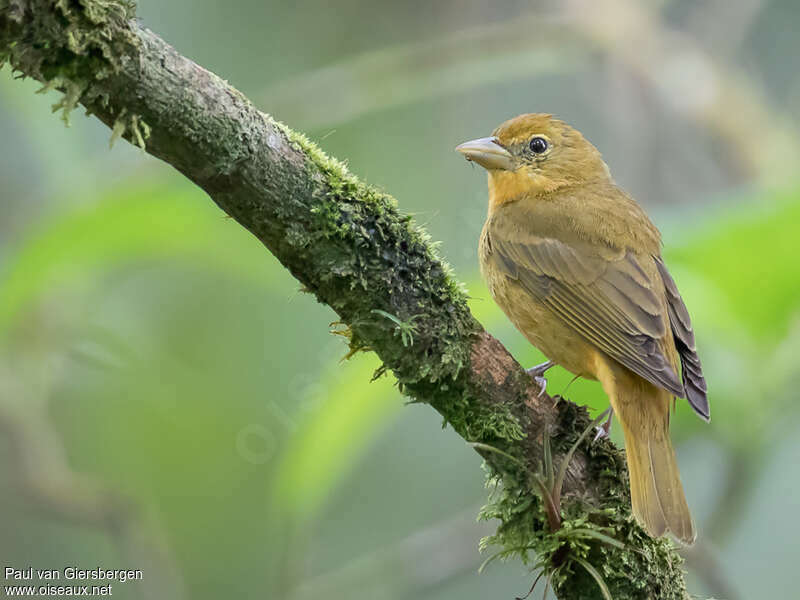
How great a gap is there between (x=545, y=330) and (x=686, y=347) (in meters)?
0.47

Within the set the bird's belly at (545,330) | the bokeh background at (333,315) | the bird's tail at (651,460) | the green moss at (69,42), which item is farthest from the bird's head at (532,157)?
the green moss at (69,42)

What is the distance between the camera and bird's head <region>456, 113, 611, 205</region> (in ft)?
13.4

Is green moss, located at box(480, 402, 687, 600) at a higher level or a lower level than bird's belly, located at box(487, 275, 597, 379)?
lower

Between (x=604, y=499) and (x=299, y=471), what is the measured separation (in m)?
1.08

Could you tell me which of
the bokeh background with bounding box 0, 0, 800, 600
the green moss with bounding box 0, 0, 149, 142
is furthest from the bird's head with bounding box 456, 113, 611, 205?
the green moss with bounding box 0, 0, 149, 142

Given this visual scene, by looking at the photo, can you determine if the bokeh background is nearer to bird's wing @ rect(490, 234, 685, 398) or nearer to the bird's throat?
bird's wing @ rect(490, 234, 685, 398)

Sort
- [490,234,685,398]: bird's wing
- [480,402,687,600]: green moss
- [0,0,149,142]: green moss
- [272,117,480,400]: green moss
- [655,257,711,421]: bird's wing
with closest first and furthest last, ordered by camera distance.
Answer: [0,0,149,142]: green moss, [272,117,480,400]: green moss, [480,402,687,600]: green moss, [655,257,711,421]: bird's wing, [490,234,685,398]: bird's wing

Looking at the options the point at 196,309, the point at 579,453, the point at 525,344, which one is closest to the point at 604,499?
the point at 579,453

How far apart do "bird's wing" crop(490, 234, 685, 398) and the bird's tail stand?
11 cm

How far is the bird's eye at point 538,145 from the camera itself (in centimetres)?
414

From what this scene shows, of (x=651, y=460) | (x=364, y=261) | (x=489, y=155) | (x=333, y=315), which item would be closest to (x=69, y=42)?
(x=364, y=261)

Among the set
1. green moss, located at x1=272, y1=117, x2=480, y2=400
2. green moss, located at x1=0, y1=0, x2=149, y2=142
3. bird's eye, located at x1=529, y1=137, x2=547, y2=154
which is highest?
bird's eye, located at x1=529, y1=137, x2=547, y2=154

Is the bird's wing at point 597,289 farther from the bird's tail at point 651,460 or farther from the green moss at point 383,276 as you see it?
the green moss at point 383,276

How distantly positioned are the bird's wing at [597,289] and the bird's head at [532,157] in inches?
18.1
